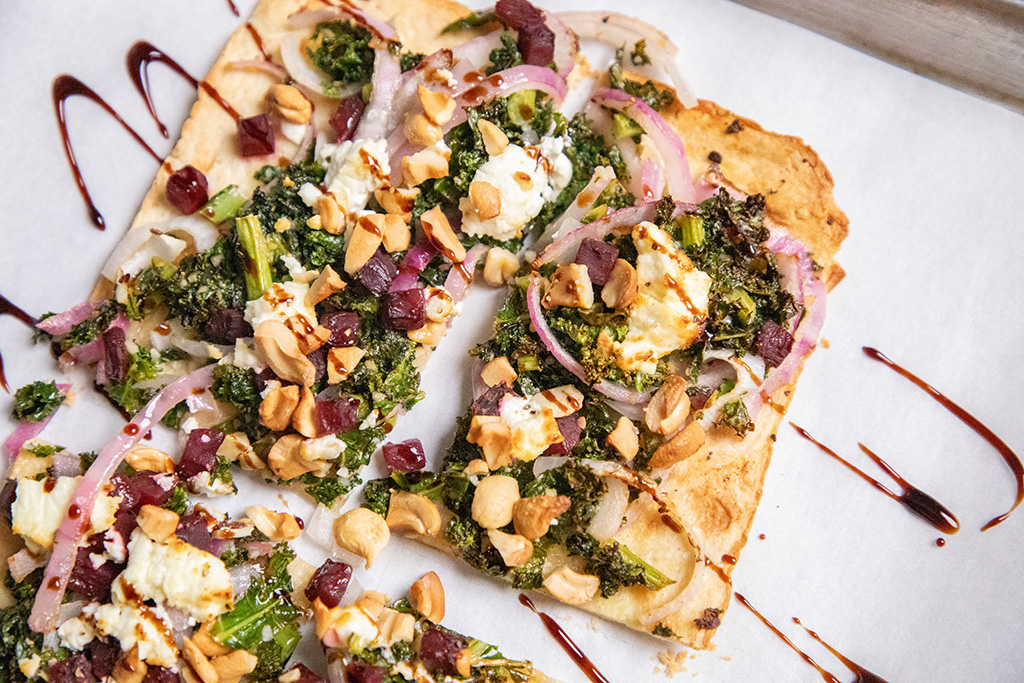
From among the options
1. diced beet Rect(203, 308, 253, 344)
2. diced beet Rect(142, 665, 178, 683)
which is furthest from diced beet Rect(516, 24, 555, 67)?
diced beet Rect(142, 665, 178, 683)

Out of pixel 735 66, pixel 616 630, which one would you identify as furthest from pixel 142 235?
pixel 735 66

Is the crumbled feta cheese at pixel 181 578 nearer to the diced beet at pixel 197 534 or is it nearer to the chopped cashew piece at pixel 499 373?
the diced beet at pixel 197 534

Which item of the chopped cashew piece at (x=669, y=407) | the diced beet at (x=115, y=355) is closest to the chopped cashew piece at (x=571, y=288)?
the chopped cashew piece at (x=669, y=407)

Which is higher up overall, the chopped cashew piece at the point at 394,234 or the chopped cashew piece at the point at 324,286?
the chopped cashew piece at the point at 394,234

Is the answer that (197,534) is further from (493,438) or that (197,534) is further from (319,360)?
(493,438)

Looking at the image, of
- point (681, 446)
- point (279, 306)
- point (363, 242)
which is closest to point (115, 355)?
point (279, 306)

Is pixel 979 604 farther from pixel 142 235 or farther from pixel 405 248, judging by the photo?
pixel 142 235

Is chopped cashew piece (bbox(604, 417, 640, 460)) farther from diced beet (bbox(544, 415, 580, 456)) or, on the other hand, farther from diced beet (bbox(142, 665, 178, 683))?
diced beet (bbox(142, 665, 178, 683))
